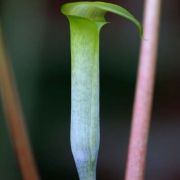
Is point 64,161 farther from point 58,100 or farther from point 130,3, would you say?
point 130,3

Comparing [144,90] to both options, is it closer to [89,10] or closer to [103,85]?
[89,10]

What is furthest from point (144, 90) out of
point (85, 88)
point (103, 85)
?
point (103, 85)

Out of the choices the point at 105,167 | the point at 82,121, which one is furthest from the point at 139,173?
the point at 105,167

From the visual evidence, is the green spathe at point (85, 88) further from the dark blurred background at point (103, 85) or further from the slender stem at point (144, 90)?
the dark blurred background at point (103, 85)

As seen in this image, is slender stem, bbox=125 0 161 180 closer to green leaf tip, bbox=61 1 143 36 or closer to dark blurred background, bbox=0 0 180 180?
green leaf tip, bbox=61 1 143 36

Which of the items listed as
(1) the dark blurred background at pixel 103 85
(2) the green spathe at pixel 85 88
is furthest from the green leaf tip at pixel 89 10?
(1) the dark blurred background at pixel 103 85

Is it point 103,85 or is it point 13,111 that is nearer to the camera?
point 13,111

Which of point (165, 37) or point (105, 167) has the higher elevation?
point (165, 37)
